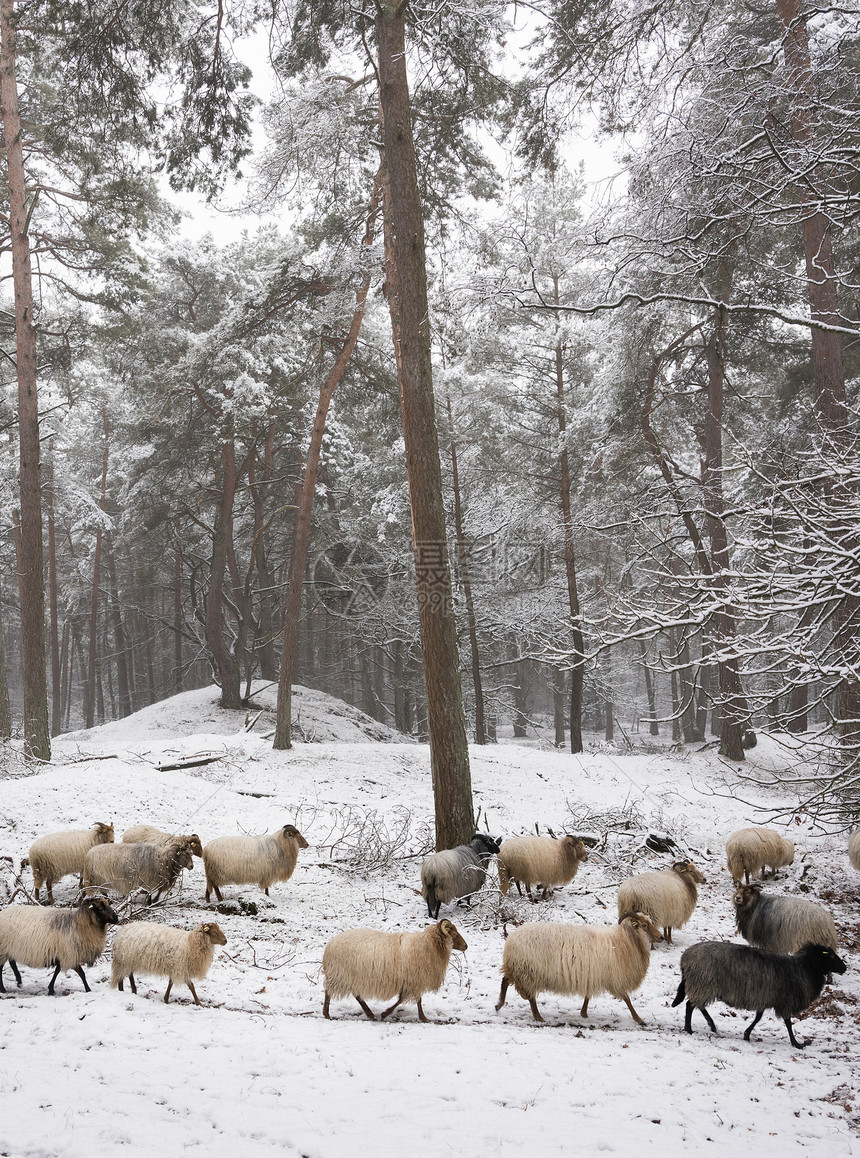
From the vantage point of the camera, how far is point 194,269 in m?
20.9

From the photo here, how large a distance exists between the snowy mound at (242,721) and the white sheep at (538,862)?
1151 centimetres

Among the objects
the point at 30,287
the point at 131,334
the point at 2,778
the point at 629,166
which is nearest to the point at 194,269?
the point at 131,334

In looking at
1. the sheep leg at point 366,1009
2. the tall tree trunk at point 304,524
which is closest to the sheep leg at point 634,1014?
the sheep leg at point 366,1009

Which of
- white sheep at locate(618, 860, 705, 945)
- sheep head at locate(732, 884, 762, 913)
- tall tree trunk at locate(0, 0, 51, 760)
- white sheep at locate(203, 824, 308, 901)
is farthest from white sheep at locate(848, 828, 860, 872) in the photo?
tall tree trunk at locate(0, 0, 51, 760)

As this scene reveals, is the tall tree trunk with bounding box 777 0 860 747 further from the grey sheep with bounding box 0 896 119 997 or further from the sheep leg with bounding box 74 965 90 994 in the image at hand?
the sheep leg with bounding box 74 965 90 994

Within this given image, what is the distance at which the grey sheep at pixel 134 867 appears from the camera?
21.0 feet

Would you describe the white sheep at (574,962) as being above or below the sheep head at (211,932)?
below

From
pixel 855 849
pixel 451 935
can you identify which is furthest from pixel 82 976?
pixel 855 849

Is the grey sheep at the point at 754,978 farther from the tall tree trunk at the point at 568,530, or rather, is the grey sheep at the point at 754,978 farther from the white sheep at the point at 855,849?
the tall tree trunk at the point at 568,530

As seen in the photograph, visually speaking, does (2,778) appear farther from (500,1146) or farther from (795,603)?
(795,603)

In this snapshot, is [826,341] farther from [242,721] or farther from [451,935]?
[242,721]

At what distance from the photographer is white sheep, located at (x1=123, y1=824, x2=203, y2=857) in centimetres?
684

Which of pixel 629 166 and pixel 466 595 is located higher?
pixel 629 166

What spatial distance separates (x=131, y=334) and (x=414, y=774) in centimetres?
1093
